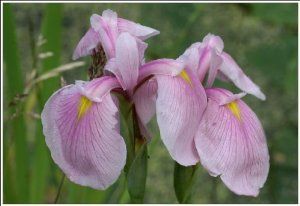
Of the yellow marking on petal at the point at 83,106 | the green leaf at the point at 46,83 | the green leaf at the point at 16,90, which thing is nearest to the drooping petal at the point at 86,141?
the yellow marking on petal at the point at 83,106

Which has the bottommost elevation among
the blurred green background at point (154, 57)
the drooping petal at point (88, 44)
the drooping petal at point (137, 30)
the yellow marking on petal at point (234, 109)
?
the blurred green background at point (154, 57)

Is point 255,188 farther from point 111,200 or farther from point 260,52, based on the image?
point 260,52

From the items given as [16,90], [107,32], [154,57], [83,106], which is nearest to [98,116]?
[83,106]

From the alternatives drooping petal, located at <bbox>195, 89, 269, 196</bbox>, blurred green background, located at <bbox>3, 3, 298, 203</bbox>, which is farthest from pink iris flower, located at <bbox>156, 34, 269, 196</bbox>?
blurred green background, located at <bbox>3, 3, 298, 203</bbox>

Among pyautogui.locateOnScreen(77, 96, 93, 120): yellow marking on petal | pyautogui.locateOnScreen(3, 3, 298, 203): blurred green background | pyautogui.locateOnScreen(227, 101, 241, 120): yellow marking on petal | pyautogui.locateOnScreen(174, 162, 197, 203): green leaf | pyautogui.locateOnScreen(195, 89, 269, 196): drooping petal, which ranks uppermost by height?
pyautogui.locateOnScreen(77, 96, 93, 120): yellow marking on petal

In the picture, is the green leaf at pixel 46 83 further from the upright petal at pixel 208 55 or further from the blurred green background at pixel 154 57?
the upright petal at pixel 208 55

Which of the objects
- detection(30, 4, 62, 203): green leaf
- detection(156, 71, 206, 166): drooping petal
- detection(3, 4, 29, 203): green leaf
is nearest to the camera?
detection(156, 71, 206, 166): drooping petal

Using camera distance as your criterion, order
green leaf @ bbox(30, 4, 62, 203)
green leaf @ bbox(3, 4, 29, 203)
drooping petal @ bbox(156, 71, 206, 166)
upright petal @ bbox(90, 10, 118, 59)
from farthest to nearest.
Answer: green leaf @ bbox(30, 4, 62, 203)
green leaf @ bbox(3, 4, 29, 203)
upright petal @ bbox(90, 10, 118, 59)
drooping petal @ bbox(156, 71, 206, 166)

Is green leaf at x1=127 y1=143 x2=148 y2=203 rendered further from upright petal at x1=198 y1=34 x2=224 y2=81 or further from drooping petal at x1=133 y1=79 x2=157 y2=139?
upright petal at x1=198 y1=34 x2=224 y2=81
